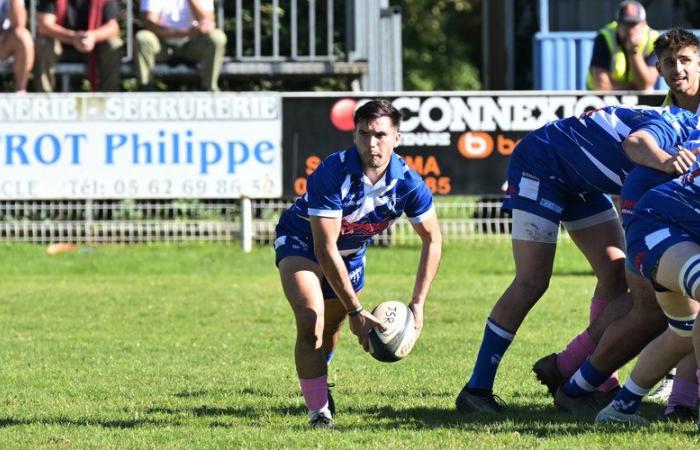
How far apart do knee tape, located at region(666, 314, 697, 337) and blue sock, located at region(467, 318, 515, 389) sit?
1256mm

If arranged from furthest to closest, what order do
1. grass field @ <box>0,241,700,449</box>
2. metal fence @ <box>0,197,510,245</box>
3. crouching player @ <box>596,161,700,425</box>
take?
1. metal fence @ <box>0,197,510,245</box>
2. grass field @ <box>0,241,700,449</box>
3. crouching player @ <box>596,161,700,425</box>

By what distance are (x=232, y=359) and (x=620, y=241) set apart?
300cm

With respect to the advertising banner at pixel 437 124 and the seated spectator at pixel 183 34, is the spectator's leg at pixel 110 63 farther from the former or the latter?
the advertising banner at pixel 437 124

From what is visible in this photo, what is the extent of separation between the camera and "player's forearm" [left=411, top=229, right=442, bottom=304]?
7238mm

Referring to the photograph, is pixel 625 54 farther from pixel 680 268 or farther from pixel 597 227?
pixel 680 268

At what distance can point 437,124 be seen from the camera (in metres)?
15.3

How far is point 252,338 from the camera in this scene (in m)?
10.6

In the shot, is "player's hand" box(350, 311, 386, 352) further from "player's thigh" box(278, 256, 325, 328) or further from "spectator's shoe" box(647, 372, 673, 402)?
"spectator's shoe" box(647, 372, 673, 402)

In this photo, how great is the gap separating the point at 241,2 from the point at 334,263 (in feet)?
37.0

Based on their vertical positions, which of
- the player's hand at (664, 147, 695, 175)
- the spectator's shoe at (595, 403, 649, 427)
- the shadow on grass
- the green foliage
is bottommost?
the shadow on grass

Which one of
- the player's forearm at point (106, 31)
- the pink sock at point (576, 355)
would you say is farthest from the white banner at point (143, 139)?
the pink sock at point (576, 355)

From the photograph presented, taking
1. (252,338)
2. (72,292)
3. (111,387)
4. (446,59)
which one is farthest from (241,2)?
(446,59)

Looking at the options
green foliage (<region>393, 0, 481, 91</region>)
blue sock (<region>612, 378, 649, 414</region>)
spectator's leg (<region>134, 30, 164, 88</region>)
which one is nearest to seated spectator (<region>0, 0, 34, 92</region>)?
spectator's leg (<region>134, 30, 164, 88</region>)

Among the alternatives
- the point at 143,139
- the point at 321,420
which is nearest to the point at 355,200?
the point at 321,420
